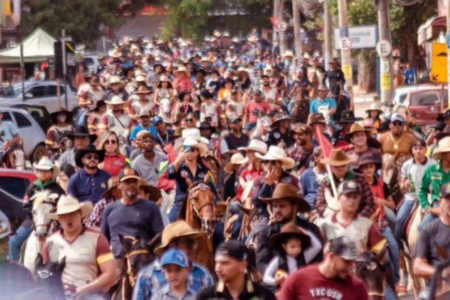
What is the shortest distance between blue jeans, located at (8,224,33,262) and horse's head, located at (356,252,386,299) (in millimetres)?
5070

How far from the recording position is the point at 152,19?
370 feet

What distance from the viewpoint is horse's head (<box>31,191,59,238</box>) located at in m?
14.3

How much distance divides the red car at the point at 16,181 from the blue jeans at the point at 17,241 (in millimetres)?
2346

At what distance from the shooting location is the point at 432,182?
1478 centimetres

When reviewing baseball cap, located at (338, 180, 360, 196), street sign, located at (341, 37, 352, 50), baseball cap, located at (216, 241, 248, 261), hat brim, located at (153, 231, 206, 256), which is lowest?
hat brim, located at (153, 231, 206, 256)

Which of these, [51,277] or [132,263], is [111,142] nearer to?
[132,263]

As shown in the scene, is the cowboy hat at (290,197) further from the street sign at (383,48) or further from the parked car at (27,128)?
the street sign at (383,48)

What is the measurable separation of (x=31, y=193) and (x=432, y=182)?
4.53 meters

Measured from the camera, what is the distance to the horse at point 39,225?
13.8 metres

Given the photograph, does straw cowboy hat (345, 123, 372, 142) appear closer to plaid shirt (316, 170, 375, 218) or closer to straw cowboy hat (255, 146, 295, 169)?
straw cowboy hat (255, 146, 295, 169)

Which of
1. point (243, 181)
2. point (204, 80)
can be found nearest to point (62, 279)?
point (243, 181)

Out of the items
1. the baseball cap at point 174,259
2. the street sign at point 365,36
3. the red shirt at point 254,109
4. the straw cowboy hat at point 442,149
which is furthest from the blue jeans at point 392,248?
the street sign at point 365,36

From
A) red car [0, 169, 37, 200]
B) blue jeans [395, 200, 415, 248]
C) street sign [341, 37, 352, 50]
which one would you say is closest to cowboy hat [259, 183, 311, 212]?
blue jeans [395, 200, 415, 248]

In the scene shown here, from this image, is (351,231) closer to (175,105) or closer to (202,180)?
(202,180)
